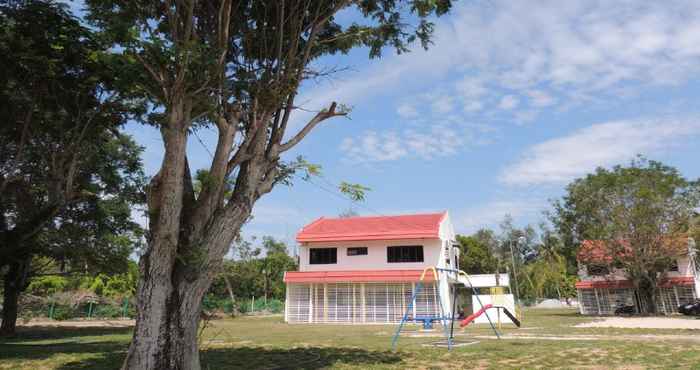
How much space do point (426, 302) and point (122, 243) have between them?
56.0ft

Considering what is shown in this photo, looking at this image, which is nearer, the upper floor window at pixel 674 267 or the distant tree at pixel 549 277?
the upper floor window at pixel 674 267

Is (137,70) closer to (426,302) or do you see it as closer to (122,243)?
(122,243)

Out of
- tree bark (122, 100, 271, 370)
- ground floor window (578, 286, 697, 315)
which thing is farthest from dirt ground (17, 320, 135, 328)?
ground floor window (578, 286, 697, 315)

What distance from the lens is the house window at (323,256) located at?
31.9m

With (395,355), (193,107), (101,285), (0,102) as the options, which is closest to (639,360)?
(395,355)

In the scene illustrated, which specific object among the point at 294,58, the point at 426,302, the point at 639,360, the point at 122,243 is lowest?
the point at 639,360

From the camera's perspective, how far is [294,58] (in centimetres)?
924

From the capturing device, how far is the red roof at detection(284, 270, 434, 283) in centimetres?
2817

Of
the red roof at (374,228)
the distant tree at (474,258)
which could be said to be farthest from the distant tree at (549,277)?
the red roof at (374,228)

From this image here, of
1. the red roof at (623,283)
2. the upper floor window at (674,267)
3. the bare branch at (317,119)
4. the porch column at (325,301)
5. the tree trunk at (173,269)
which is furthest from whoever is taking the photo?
the upper floor window at (674,267)

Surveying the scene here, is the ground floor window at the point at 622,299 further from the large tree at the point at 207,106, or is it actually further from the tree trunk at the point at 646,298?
the large tree at the point at 207,106

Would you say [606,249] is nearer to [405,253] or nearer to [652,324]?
[652,324]

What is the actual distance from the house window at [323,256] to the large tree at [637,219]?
16.8 meters

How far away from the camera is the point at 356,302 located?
29.9 metres
